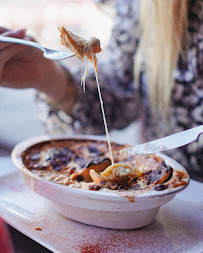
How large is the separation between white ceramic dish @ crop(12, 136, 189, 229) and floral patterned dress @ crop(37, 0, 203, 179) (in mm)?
313

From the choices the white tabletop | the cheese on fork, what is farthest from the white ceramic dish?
the cheese on fork

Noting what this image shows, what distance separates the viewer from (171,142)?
22.6 inches

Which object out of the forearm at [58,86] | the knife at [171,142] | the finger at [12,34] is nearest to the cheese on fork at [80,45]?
the knife at [171,142]

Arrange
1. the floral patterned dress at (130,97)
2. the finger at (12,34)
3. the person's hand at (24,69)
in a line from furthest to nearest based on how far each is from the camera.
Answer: the floral patterned dress at (130,97), the person's hand at (24,69), the finger at (12,34)

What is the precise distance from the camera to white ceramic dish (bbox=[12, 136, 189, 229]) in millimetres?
525

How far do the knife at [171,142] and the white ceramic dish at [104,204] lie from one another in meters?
0.06

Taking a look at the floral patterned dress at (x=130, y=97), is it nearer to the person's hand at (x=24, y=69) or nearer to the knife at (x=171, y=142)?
the person's hand at (x=24, y=69)

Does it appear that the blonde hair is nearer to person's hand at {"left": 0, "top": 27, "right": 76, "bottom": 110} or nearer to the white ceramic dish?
person's hand at {"left": 0, "top": 27, "right": 76, "bottom": 110}

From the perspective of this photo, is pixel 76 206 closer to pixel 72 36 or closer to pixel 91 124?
pixel 72 36

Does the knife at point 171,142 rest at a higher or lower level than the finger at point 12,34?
lower

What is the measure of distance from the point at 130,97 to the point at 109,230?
74 centimetres

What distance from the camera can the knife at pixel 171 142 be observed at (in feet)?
1.84

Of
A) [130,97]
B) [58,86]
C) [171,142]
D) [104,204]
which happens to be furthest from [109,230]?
[130,97]

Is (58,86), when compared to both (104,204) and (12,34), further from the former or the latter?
(104,204)
